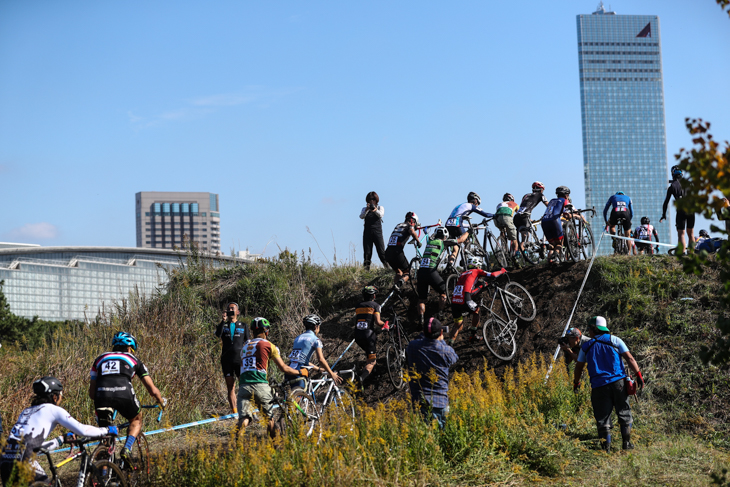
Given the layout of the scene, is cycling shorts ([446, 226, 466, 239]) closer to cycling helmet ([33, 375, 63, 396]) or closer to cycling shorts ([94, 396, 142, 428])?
cycling shorts ([94, 396, 142, 428])

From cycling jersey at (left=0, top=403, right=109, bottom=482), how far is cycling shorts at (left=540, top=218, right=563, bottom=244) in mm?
9513

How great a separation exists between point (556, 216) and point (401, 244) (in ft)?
10.2

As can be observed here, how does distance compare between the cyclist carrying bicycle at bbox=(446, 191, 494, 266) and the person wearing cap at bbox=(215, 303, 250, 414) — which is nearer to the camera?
the person wearing cap at bbox=(215, 303, 250, 414)

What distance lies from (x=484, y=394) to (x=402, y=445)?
6.29 feet

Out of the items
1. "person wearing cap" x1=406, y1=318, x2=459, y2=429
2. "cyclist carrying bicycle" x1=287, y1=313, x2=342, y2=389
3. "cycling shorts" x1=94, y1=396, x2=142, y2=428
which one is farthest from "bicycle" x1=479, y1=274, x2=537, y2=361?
"cycling shorts" x1=94, y1=396, x2=142, y2=428

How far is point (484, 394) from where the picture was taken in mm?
8945

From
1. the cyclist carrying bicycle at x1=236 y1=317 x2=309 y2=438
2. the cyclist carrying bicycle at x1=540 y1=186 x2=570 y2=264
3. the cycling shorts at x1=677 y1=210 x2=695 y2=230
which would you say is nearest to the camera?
the cyclist carrying bicycle at x1=236 y1=317 x2=309 y2=438

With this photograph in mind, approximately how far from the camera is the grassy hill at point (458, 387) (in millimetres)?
7320

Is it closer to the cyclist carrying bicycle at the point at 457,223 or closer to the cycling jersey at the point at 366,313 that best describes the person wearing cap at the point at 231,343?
the cycling jersey at the point at 366,313

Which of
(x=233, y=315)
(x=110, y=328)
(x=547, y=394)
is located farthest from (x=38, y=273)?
(x=547, y=394)

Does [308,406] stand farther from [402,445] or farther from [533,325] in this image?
[533,325]

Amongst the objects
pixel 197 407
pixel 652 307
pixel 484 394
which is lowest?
pixel 197 407

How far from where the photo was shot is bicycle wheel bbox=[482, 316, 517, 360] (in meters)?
12.3

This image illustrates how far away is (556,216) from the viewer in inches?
533
